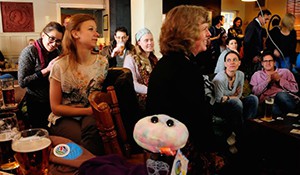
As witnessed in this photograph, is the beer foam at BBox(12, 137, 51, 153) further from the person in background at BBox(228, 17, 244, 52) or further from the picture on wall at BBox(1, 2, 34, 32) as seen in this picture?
the picture on wall at BBox(1, 2, 34, 32)

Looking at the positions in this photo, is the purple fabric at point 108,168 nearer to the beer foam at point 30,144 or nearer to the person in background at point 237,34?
the beer foam at point 30,144

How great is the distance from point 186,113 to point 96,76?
70 centimetres

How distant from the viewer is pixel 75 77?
1.79 metres

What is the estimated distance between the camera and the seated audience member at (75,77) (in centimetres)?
166

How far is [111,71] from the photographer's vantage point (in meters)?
1.92

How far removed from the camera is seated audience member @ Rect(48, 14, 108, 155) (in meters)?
1.66

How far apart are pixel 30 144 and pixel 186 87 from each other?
82 cm

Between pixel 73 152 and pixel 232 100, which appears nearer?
pixel 73 152

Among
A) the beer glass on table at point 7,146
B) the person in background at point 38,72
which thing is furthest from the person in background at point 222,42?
the beer glass on table at point 7,146

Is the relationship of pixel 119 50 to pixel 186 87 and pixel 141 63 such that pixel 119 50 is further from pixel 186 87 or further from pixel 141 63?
pixel 186 87

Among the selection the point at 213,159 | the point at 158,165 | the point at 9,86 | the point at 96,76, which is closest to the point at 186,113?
the point at 213,159

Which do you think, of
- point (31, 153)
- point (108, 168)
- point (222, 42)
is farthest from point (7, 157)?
point (222, 42)

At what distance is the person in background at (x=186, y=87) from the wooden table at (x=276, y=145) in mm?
1183

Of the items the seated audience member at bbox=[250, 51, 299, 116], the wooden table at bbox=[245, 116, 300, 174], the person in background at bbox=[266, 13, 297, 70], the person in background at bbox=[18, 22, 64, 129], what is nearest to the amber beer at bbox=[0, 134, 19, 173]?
the person in background at bbox=[18, 22, 64, 129]
